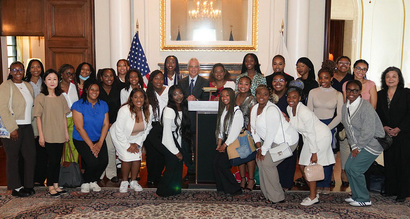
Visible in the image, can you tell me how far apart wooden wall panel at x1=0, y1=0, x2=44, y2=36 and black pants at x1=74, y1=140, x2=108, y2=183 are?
15.2 feet

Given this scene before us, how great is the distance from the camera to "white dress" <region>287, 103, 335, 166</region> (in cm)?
489

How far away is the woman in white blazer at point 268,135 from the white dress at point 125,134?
1.56 meters

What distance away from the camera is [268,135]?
4.89 meters

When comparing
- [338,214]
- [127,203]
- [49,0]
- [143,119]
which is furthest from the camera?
[49,0]

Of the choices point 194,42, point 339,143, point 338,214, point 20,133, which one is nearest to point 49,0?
point 194,42

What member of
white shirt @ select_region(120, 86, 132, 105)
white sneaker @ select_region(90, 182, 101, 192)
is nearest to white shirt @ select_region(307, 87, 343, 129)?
white shirt @ select_region(120, 86, 132, 105)

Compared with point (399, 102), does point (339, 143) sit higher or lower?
lower

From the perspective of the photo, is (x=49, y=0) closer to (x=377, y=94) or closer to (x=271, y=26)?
Result: (x=271, y=26)

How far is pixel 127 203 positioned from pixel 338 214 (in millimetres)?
2586

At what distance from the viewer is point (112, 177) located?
6102mm

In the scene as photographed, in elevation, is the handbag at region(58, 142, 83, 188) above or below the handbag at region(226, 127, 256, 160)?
below

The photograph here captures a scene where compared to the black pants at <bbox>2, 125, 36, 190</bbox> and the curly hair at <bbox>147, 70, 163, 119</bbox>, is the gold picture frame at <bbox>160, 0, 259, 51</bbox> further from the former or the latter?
the black pants at <bbox>2, 125, 36, 190</bbox>

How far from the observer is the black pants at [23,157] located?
5.18 metres

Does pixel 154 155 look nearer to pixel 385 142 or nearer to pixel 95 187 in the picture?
pixel 95 187
